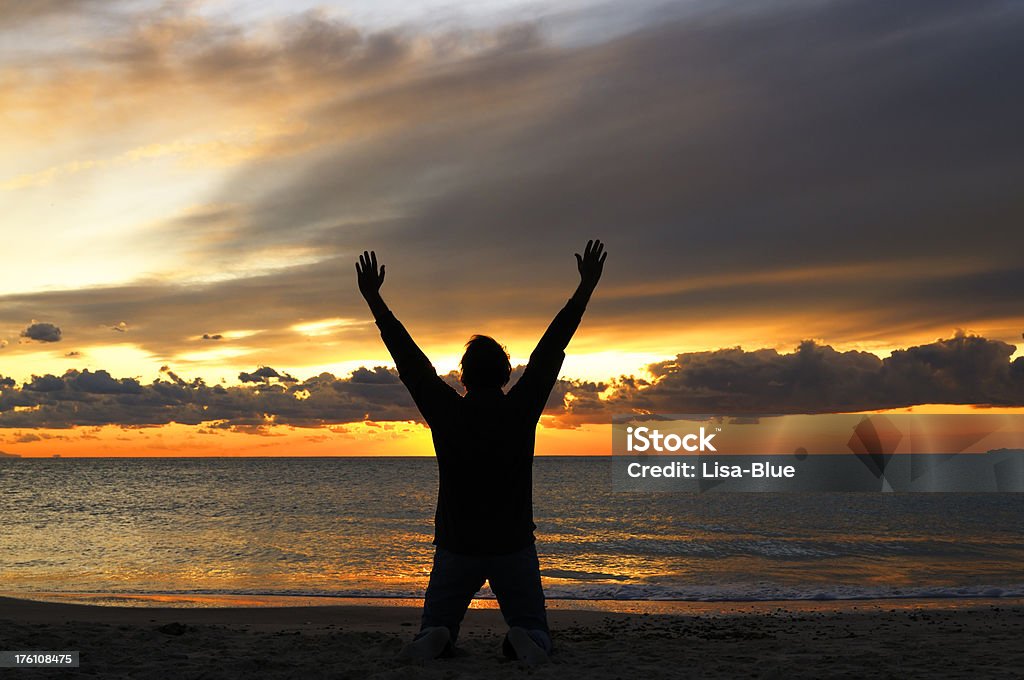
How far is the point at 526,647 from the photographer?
5.84m

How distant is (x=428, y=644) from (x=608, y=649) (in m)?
2.32

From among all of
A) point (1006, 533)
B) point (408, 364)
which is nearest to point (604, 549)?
point (1006, 533)

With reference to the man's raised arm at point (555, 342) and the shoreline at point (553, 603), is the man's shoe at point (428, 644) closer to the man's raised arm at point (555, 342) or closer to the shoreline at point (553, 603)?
the man's raised arm at point (555, 342)

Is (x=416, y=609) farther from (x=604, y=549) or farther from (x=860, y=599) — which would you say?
(x=604, y=549)

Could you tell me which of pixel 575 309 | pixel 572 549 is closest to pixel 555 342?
pixel 575 309

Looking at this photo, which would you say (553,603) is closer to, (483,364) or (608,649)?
(608,649)

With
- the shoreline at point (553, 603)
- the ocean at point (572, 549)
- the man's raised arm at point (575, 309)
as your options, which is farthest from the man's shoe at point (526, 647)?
the shoreline at point (553, 603)

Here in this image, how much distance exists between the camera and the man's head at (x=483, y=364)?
532 centimetres

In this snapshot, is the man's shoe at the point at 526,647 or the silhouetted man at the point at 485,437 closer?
the silhouetted man at the point at 485,437

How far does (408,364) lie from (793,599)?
40.7 feet

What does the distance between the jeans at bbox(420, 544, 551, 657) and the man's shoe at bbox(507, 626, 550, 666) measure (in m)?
0.12

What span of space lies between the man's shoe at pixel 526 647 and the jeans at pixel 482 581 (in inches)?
4.6

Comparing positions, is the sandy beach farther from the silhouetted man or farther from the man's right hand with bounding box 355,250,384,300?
the man's right hand with bounding box 355,250,384,300

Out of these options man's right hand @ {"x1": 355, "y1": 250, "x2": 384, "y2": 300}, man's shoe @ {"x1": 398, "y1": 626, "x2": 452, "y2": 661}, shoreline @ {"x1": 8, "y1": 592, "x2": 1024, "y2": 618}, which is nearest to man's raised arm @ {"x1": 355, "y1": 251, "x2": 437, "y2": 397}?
man's right hand @ {"x1": 355, "y1": 250, "x2": 384, "y2": 300}
